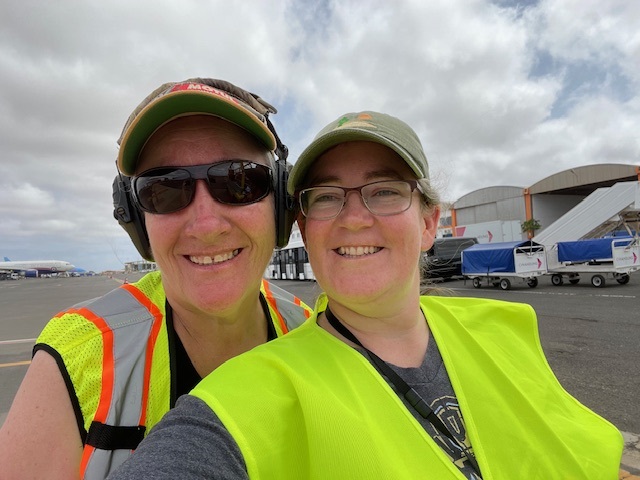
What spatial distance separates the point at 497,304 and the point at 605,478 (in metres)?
0.68

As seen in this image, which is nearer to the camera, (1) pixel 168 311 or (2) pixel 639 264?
(1) pixel 168 311

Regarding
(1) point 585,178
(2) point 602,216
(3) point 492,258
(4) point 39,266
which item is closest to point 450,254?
(3) point 492,258

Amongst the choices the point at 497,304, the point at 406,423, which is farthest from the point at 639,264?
the point at 406,423

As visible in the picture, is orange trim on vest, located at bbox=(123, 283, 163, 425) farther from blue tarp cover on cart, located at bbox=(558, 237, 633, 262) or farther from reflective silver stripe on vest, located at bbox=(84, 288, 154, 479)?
blue tarp cover on cart, located at bbox=(558, 237, 633, 262)

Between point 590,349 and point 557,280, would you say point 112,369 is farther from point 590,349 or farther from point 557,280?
point 557,280

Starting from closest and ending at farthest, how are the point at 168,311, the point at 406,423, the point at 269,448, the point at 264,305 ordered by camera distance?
the point at 269,448
the point at 406,423
the point at 168,311
the point at 264,305

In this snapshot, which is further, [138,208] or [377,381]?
[138,208]

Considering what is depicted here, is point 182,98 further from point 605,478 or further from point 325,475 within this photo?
point 605,478

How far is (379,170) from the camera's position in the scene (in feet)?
4.54

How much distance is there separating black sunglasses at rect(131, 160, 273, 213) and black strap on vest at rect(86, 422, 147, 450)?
73 cm

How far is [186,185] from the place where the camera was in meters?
1.43

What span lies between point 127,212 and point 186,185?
0.46 m

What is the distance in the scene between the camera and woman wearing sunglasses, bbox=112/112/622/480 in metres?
0.97

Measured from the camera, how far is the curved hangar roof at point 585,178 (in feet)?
106
